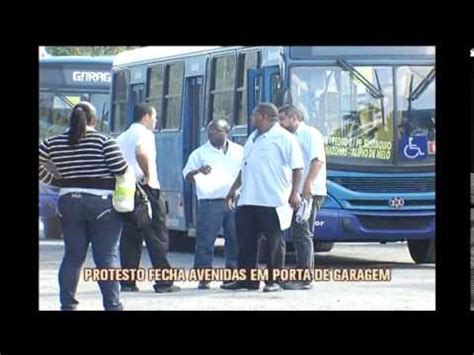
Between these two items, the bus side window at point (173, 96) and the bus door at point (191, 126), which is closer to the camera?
the bus door at point (191, 126)

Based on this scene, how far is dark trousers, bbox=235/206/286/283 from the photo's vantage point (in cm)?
1169

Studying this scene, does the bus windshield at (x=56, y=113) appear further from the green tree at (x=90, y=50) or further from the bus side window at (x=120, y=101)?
the green tree at (x=90, y=50)

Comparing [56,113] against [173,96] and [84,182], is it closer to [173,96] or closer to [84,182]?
[84,182]

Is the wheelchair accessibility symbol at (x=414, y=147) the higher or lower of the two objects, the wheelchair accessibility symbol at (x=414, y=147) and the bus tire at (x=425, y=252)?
the higher

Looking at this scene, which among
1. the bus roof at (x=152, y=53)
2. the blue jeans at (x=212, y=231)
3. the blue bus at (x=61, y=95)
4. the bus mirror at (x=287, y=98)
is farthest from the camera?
the bus roof at (x=152, y=53)

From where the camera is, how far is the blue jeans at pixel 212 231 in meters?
11.7

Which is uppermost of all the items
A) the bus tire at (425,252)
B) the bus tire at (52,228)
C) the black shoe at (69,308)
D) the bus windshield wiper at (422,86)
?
the bus windshield wiper at (422,86)

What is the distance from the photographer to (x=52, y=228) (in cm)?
1146

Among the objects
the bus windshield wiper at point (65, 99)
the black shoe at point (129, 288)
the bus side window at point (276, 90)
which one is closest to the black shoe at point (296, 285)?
the black shoe at point (129, 288)

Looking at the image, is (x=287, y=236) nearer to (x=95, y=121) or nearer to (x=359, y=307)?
(x=359, y=307)

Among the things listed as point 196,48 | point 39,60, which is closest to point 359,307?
point 196,48

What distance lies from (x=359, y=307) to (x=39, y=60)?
3159 mm

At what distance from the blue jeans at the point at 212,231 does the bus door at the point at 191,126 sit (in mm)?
79

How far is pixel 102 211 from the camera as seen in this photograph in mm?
11305
